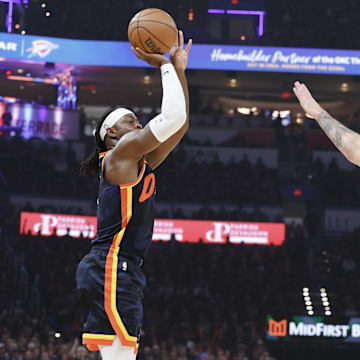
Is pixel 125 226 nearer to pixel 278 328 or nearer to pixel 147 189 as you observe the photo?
pixel 147 189

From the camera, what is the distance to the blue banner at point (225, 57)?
28.2 meters

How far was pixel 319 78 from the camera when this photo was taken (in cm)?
3134

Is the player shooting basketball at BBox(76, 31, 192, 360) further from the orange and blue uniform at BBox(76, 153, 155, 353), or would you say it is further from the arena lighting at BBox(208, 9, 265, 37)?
the arena lighting at BBox(208, 9, 265, 37)

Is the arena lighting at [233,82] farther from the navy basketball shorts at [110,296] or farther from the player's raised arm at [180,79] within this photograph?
the navy basketball shorts at [110,296]

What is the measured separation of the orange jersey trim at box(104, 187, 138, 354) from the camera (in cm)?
463

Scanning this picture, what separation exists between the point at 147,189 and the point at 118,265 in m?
0.49

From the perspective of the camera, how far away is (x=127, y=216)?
15.8ft

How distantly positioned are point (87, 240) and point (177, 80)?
59.6ft

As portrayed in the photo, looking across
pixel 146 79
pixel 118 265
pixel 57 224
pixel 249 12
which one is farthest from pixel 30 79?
pixel 118 265

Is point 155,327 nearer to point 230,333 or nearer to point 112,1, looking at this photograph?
point 230,333

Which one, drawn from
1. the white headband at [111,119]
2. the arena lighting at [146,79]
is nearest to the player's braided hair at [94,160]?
the white headband at [111,119]

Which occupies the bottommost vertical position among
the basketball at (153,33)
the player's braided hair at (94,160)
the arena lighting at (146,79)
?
the player's braided hair at (94,160)

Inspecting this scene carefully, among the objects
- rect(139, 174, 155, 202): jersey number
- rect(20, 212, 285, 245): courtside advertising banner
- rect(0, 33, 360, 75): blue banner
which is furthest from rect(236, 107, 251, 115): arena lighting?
rect(139, 174, 155, 202): jersey number

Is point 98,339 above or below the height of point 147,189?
below
